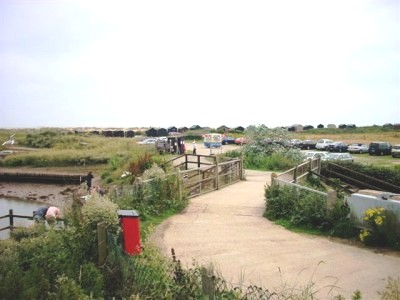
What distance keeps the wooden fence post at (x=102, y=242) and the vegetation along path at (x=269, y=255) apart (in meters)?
1.43

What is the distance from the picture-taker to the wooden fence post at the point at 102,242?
6.72 meters

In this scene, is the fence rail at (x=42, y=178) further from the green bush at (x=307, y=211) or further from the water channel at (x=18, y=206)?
the green bush at (x=307, y=211)

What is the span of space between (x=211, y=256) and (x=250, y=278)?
1477 millimetres

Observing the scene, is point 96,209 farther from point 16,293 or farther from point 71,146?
point 71,146

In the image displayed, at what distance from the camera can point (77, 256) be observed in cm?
671

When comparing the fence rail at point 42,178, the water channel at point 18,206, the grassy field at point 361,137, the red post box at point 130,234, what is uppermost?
the red post box at point 130,234

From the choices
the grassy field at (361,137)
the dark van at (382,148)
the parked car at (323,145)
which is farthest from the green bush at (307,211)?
the grassy field at (361,137)

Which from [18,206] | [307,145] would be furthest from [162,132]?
[18,206]

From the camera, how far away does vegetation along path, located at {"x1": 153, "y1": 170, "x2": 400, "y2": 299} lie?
7142mm

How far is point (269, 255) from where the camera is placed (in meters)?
8.79

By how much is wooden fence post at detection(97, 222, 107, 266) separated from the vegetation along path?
1.43 metres

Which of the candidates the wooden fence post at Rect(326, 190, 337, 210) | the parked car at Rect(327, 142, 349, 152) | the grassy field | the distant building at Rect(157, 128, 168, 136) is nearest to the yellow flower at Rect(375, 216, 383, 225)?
the wooden fence post at Rect(326, 190, 337, 210)

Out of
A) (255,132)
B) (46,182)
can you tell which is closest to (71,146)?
(46,182)

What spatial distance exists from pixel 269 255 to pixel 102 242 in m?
3.85
